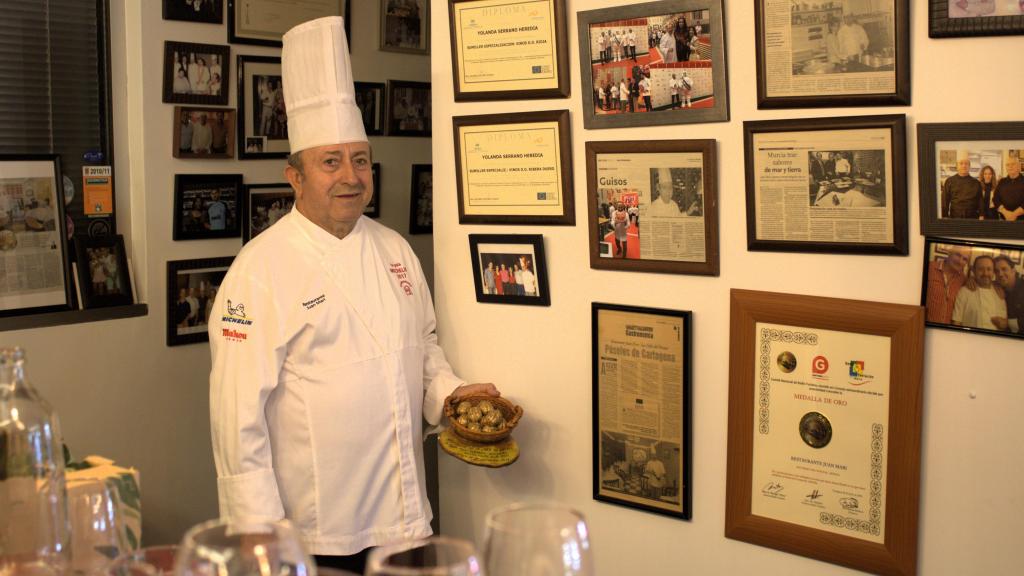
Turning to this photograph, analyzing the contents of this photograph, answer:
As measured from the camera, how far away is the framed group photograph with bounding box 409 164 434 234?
175 inches

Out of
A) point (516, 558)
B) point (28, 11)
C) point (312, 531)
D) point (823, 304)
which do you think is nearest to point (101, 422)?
point (312, 531)

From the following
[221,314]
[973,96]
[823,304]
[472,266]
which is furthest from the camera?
[472,266]

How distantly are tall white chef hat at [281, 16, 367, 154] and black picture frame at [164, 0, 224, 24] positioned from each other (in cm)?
91

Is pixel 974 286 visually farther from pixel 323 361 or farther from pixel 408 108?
pixel 408 108

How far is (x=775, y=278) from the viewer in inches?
90.8

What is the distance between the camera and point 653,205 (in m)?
2.46

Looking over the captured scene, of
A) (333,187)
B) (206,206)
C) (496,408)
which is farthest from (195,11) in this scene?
(496,408)

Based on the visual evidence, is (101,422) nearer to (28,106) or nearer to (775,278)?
(28,106)

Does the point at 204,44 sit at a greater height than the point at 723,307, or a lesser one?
greater

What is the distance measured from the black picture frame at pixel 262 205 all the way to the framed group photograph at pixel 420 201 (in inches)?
26.9

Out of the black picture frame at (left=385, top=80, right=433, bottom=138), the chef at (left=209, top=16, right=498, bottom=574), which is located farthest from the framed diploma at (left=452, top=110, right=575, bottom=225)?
the black picture frame at (left=385, top=80, right=433, bottom=138)

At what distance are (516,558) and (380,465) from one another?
188 centimetres

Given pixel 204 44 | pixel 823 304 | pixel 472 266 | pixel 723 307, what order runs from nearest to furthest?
pixel 823 304 < pixel 723 307 < pixel 472 266 < pixel 204 44

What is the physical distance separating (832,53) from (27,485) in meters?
1.73
